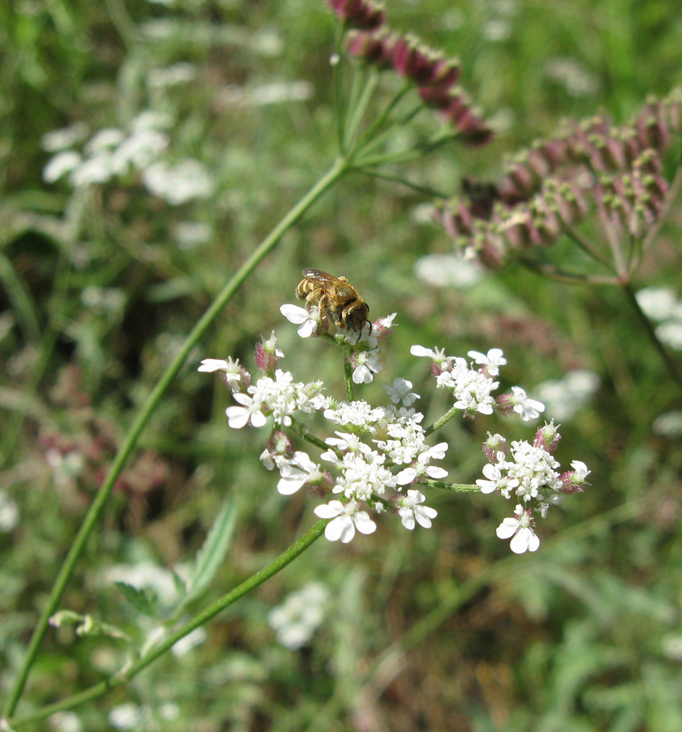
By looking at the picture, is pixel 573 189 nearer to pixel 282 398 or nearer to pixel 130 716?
pixel 282 398

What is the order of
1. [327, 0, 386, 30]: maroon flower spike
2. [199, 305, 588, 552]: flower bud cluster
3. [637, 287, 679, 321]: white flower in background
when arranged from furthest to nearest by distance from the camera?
[637, 287, 679, 321]: white flower in background
[327, 0, 386, 30]: maroon flower spike
[199, 305, 588, 552]: flower bud cluster

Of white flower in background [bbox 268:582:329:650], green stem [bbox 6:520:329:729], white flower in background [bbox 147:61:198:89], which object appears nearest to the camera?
green stem [bbox 6:520:329:729]

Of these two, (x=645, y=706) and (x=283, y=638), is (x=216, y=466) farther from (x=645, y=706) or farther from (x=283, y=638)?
(x=645, y=706)

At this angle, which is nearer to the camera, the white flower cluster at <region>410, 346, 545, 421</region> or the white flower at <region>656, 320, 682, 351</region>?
the white flower cluster at <region>410, 346, 545, 421</region>

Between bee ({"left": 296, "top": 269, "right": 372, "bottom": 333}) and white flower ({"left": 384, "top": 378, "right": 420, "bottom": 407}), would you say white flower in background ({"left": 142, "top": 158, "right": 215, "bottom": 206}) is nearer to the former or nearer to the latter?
bee ({"left": 296, "top": 269, "right": 372, "bottom": 333})

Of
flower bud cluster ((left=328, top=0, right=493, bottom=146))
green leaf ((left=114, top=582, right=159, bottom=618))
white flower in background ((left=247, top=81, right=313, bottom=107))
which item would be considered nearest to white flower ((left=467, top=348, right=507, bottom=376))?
green leaf ((left=114, top=582, right=159, bottom=618))

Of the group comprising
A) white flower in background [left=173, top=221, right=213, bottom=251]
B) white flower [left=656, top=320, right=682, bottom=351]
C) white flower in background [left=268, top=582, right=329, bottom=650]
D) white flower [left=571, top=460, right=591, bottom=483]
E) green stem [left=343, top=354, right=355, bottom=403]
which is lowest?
white flower in background [left=268, top=582, right=329, bottom=650]

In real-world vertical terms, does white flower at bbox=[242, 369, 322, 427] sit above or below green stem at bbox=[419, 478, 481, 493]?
above

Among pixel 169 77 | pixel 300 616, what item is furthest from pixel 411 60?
pixel 300 616
